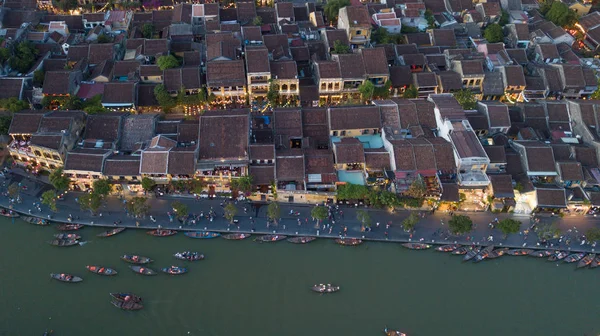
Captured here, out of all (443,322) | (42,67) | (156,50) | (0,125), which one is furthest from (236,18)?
(443,322)

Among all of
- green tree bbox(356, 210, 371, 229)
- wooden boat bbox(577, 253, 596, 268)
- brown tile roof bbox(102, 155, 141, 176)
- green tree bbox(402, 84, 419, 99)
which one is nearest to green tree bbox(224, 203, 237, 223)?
brown tile roof bbox(102, 155, 141, 176)

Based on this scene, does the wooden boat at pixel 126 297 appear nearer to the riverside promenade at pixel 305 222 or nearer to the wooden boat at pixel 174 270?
the wooden boat at pixel 174 270

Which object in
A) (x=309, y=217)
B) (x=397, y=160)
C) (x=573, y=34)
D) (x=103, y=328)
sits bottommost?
(x=103, y=328)

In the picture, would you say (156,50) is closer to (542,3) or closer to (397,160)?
(397,160)

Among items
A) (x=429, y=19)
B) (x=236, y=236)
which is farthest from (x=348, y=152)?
(x=429, y=19)

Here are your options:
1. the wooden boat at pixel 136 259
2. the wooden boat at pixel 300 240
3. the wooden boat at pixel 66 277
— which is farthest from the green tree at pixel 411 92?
the wooden boat at pixel 66 277

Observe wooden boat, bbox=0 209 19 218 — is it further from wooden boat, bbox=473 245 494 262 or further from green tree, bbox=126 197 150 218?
wooden boat, bbox=473 245 494 262

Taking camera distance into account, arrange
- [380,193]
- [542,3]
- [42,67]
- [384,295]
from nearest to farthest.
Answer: [384,295] → [380,193] → [42,67] → [542,3]
